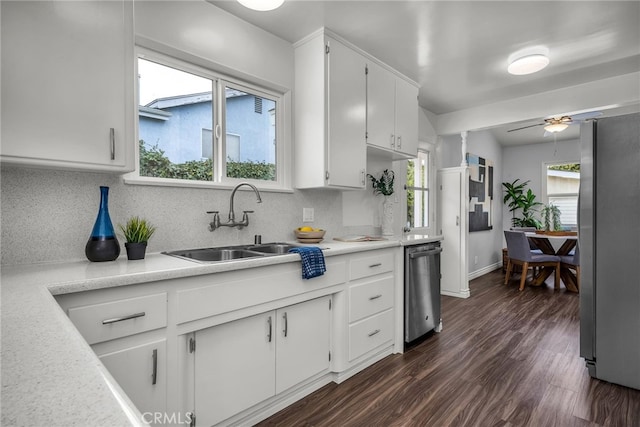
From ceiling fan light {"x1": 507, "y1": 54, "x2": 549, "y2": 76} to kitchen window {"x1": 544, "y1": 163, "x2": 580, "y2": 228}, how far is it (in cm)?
478

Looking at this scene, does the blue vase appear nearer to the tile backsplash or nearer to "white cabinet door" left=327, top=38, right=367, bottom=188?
the tile backsplash

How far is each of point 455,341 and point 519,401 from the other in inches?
36.9

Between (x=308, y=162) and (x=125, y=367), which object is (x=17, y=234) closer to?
(x=125, y=367)

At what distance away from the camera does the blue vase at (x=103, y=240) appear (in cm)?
157

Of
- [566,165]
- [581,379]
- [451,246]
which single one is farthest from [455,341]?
[566,165]

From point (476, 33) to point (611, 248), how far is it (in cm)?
189

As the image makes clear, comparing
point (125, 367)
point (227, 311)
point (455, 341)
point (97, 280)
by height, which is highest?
point (97, 280)

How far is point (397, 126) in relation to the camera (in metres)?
3.24

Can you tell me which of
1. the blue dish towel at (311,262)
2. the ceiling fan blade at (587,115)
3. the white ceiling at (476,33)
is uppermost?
the white ceiling at (476,33)

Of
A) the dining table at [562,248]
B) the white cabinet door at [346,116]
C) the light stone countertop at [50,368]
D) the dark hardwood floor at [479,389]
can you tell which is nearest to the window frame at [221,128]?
the white cabinet door at [346,116]

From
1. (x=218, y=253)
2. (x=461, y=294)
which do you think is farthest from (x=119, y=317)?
(x=461, y=294)

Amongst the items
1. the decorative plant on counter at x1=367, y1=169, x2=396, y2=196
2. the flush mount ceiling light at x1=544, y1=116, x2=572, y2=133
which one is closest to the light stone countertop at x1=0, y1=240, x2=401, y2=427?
the decorative plant on counter at x1=367, y1=169, x2=396, y2=196

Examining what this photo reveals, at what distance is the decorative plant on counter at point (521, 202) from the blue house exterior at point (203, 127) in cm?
618

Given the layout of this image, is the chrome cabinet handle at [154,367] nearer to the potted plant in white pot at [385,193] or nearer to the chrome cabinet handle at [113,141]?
the chrome cabinet handle at [113,141]
